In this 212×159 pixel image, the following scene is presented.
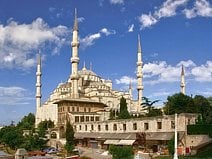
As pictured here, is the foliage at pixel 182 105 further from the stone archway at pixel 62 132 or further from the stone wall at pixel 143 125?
the stone archway at pixel 62 132

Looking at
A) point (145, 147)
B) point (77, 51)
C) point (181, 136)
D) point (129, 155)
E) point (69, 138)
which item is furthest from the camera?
point (77, 51)

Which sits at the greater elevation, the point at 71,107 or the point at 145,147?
the point at 71,107

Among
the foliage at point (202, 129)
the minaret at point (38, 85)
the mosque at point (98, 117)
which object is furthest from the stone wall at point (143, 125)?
the minaret at point (38, 85)

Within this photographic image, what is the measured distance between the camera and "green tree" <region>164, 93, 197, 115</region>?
48.5 metres

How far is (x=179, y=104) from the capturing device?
161 feet

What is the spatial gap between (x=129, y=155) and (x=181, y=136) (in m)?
9.61

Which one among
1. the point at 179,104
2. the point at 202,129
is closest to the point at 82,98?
the point at 179,104

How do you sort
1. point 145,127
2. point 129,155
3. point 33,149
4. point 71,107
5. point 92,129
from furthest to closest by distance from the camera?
point 71,107 < point 92,129 < point 33,149 < point 145,127 < point 129,155

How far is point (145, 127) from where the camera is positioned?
37281 mm

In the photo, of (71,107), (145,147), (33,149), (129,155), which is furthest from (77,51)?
(129,155)

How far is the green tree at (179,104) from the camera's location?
159 ft

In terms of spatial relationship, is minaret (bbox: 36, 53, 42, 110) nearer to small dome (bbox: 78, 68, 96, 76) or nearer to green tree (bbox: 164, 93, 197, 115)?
small dome (bbox: 78, 68, 96, 76)

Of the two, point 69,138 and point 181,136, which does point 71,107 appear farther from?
point 181,136

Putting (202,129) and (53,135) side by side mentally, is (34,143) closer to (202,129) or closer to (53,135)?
(53,135)
